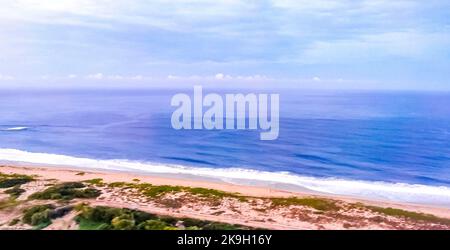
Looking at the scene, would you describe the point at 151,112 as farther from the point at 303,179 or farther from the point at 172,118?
the point at 303,179

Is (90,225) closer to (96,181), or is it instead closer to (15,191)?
(15,191)

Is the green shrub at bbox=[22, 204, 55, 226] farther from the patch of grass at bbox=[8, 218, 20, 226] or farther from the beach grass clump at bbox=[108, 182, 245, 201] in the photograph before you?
the beach grass clump at bbox=[108, 182, 245, 201]

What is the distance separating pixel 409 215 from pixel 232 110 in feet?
8.21

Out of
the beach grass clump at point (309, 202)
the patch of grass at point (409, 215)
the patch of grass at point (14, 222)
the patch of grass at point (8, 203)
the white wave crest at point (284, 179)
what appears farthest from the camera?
the white wave crest at point (284, 179)

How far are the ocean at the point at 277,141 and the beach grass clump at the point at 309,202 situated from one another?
0.83 metres

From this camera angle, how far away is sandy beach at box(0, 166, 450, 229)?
12.4ft

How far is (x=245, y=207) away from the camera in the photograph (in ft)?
14.9

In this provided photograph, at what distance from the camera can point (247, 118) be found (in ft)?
12.8

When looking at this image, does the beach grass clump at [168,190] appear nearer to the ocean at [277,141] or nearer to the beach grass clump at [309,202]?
the beach grass clump at [309,202]

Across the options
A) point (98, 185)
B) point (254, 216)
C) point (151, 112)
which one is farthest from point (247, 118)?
point (98, 185)

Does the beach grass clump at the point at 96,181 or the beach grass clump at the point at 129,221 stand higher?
the beach grass clump at the point at 96,181

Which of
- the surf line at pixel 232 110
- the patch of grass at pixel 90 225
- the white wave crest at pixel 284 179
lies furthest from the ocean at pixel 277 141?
the patch of grass at pixel 90 225

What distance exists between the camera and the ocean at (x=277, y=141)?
16.1 feet

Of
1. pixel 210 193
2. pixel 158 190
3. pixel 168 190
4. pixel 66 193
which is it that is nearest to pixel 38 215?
pixel 66 193
